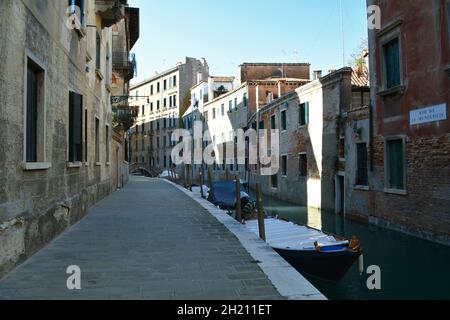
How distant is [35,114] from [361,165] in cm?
1233

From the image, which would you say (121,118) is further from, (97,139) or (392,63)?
(392,63)

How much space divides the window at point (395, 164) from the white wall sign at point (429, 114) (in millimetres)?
1051

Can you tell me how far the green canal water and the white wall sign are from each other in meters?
3.05

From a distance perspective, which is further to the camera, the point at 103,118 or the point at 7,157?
the point at 103,118

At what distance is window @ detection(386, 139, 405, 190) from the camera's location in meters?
12.7

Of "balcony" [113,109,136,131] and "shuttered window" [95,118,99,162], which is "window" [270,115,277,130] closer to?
"balcony" [113,109,136,131]

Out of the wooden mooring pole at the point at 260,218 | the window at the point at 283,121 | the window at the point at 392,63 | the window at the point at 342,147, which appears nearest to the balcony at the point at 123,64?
the window at the point at 283,121

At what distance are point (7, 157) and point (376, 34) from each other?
39.4ft

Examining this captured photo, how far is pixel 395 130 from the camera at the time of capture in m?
12.8

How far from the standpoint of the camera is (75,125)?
833 centimetres

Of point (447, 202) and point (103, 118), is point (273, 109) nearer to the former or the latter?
point (103, 118)

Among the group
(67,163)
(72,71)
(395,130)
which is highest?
(72,71)
